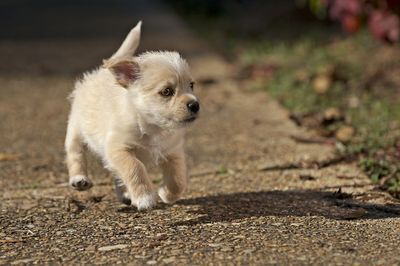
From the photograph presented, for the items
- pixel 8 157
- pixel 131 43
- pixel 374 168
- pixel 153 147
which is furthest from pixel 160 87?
pixel 8 157

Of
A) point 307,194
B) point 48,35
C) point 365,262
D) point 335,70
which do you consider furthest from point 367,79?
point 48,35

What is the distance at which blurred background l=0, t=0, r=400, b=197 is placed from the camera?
6.66 meters

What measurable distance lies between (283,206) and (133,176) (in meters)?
0.85

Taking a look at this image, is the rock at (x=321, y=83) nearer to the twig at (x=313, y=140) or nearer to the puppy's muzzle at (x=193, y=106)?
the twig at (x=313, y=140)

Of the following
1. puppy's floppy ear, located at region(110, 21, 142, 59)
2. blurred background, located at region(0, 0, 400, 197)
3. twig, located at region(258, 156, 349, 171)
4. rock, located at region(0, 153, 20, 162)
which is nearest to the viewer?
puppy's floppy ear, located at region(110, 21, 142, 59)

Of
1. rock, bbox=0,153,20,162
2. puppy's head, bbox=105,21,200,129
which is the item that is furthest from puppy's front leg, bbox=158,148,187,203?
rock, bbox=0,153,20,162

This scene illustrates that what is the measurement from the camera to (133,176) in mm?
4391

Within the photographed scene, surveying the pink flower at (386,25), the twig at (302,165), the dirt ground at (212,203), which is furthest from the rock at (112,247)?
Result: the pink flower at (386,25)

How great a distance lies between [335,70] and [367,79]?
1.16 feet

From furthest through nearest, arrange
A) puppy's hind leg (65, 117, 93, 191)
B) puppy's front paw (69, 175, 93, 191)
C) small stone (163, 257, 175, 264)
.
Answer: puppy's hind leg (65, 117, 93, 191) → puppy's front paw (69, 175, 93, 191) → small stone (163, 257, 175, 264)

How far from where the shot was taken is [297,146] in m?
6.29

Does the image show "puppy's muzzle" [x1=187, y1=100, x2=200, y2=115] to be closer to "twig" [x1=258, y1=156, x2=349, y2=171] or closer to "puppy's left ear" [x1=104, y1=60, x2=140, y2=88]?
"puppy's left ear" [x1=104, y1=60, x2=140, y2=88]

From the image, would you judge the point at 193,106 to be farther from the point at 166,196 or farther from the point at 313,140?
the point at 313,140

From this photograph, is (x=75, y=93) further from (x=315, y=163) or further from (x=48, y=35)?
(x=48, y=35)
